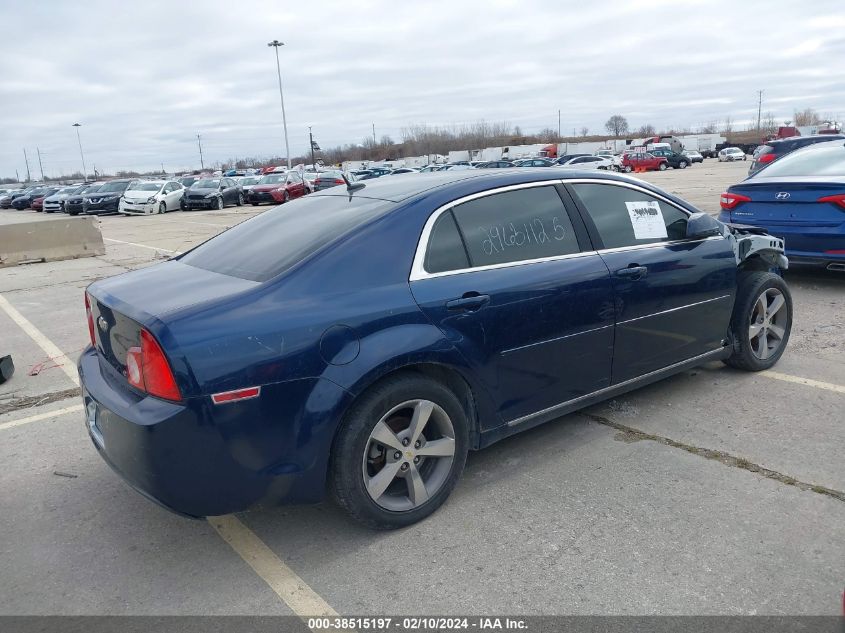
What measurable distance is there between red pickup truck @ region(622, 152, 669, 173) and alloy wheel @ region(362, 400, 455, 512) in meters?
50.5

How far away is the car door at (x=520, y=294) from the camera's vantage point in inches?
133

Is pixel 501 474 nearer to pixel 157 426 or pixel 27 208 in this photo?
pixel 157 426

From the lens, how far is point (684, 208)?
15.1 ft

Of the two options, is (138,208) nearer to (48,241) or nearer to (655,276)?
(48,241)

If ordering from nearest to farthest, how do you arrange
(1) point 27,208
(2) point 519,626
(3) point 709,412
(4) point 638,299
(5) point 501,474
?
(2) point 519,626 < (5) point 501,474 < (4) point 638,299 < (3) point 709,412 < (1) point 27,208

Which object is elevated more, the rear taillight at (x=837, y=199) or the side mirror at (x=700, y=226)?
the side mirror at (x=700, y=226)

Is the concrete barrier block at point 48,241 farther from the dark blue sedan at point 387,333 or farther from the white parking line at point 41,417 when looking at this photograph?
the dark blue sedan at point 387,333

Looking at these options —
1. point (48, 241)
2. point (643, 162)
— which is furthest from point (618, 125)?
point (48, 241)

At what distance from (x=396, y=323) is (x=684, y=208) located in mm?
2482

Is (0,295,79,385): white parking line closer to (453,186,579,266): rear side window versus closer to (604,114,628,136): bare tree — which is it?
(453,186,579,266): rear side window

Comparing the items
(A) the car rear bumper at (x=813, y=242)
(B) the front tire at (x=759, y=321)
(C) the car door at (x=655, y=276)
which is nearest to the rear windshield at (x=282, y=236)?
(C) the car door at (x=655, y=276)

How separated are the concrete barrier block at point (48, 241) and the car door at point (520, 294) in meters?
13.4

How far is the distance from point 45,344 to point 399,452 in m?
5.42

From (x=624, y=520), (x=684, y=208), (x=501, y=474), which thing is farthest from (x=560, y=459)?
(x=684, y=208)
